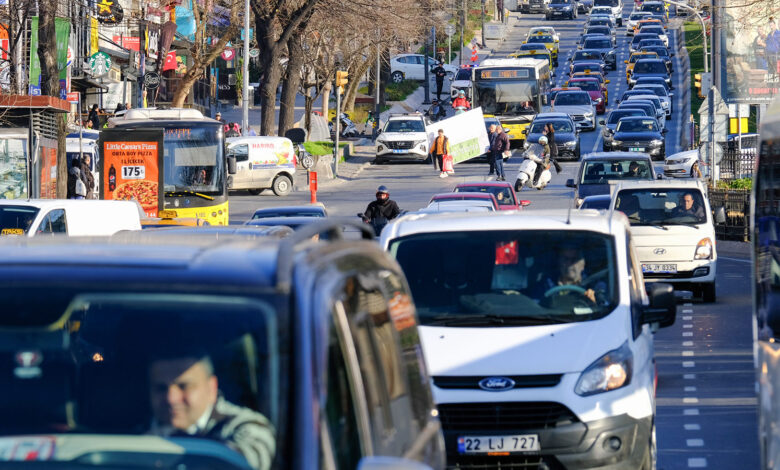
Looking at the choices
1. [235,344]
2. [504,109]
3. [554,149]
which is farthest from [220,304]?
[504,109]

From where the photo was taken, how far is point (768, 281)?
297 inches

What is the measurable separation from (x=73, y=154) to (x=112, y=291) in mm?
33176

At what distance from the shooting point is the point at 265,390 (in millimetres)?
3529

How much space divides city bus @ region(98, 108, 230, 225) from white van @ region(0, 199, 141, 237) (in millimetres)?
10593

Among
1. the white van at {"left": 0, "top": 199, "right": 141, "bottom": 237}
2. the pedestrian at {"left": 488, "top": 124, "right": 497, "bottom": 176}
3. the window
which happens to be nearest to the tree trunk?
the pedestrian at {"left": 488, "top": 124, "right": 497, "bottom": 176}

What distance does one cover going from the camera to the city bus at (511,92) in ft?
172

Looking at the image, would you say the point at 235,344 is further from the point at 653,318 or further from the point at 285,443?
the point at 653,318

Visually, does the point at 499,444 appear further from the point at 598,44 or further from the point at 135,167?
the point at 598,44

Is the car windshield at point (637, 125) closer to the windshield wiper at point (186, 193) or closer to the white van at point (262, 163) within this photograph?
the white van at point (262, 163)

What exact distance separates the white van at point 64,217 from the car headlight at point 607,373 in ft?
30.6

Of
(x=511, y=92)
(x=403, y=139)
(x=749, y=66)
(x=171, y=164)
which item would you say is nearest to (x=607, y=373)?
(x=171, y=164)

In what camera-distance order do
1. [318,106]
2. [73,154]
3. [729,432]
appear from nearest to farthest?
1. [729,432]
2. [73,154]
3. [318,106]

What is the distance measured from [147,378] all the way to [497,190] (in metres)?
26.3

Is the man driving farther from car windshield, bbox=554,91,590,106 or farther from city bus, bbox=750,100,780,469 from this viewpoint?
car windshield, bbox=554,91,590,106
